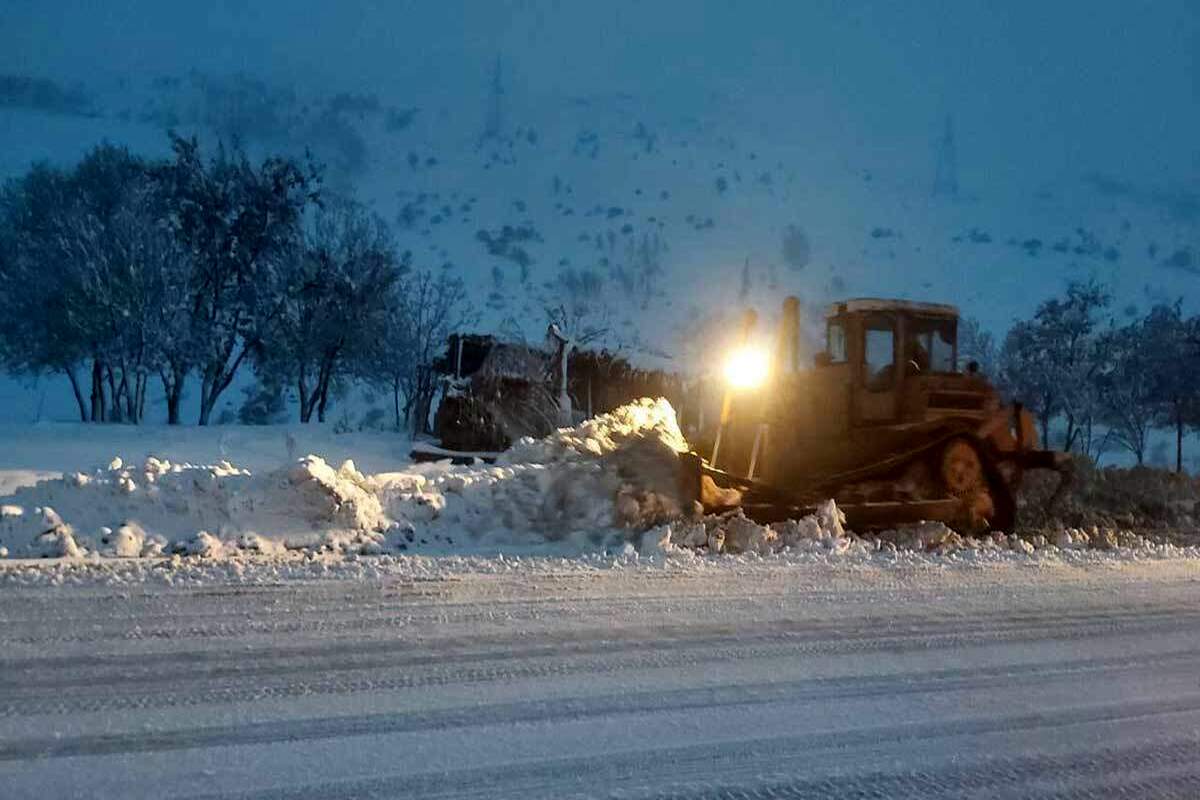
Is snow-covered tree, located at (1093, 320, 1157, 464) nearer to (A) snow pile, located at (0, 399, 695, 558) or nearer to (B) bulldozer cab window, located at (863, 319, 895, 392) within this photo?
(B) bulldozer cab window, located at (863, 319, 895, 392)

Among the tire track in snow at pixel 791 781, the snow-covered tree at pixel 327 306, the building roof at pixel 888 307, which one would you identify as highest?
the snow-covered tree at pixel 327 306

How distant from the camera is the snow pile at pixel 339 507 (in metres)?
8.43

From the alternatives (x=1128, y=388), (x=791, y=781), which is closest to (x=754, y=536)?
(x=791, y=781)

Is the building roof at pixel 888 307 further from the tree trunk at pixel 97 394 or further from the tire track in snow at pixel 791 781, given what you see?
the tree trunk at pixel 97 394

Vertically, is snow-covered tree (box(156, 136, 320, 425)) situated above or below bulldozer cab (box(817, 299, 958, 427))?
above

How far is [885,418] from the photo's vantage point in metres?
11.6

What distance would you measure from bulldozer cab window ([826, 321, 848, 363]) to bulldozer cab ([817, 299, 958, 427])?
0.04 feet

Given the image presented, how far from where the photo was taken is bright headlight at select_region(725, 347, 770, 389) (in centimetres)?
1172

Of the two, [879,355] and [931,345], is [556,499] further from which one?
[931,345]

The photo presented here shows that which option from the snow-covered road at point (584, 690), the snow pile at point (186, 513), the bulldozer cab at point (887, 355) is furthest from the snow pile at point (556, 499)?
the bulldozer cab at point (887, 355)

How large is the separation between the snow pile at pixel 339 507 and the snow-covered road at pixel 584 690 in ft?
5.21

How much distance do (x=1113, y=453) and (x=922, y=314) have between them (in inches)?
1386

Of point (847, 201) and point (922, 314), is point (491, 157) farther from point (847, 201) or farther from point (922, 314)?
point (922, 314)

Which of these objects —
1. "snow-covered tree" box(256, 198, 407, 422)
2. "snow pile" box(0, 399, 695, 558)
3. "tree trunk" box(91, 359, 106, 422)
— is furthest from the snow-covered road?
"tree trunk" box(91, 359, 106, 422)
